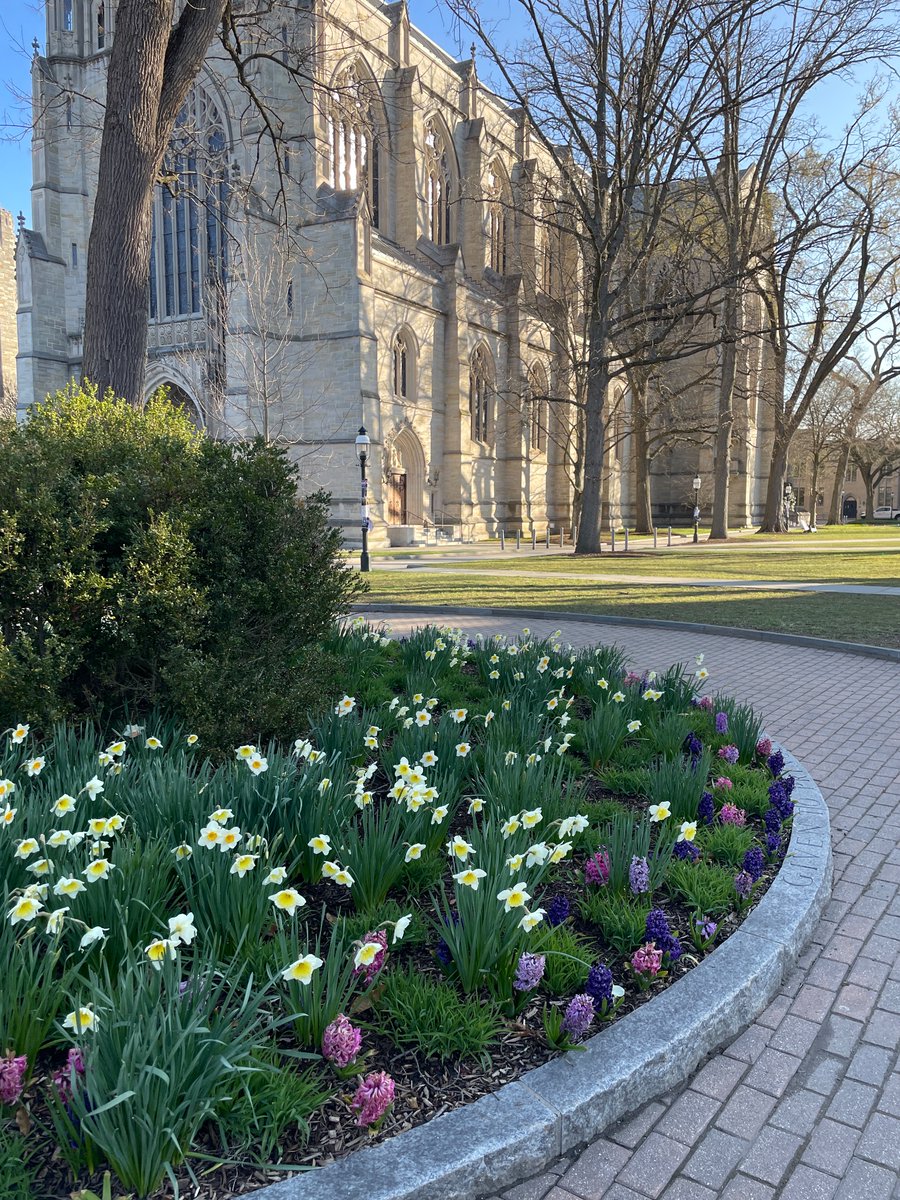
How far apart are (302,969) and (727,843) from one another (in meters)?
2.17

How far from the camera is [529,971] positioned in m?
2.38

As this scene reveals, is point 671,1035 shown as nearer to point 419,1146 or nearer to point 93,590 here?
point 419,1146

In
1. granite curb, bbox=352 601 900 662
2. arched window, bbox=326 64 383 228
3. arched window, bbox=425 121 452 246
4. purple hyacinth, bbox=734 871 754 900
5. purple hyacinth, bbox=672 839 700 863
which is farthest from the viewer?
arched window, bbox=425 121 452 246

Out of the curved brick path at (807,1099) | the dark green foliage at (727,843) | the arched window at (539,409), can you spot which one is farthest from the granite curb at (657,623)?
the arched window at (539,409)

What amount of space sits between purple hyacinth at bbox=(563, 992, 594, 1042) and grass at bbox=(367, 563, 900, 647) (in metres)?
9.02

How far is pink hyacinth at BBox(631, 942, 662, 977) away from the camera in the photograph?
2631 mm

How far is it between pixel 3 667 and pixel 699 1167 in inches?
142

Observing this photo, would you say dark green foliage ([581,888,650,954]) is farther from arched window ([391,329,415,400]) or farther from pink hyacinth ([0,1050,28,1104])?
arched window ([391,329,415,400])

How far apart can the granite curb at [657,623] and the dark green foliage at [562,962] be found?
8135mm

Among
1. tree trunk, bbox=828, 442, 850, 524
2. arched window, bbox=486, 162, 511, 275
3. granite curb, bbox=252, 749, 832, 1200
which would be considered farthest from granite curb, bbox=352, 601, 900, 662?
tree trunk, bbox=828, 442, 850, 524

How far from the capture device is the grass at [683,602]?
11.2m

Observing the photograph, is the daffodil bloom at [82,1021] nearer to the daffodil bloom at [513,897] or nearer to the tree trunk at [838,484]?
the daffodil bloom at [513,897]

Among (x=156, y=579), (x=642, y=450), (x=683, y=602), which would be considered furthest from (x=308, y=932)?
(x=642, y=450)

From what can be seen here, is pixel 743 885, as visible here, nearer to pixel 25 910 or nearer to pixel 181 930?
pixel 181 930
